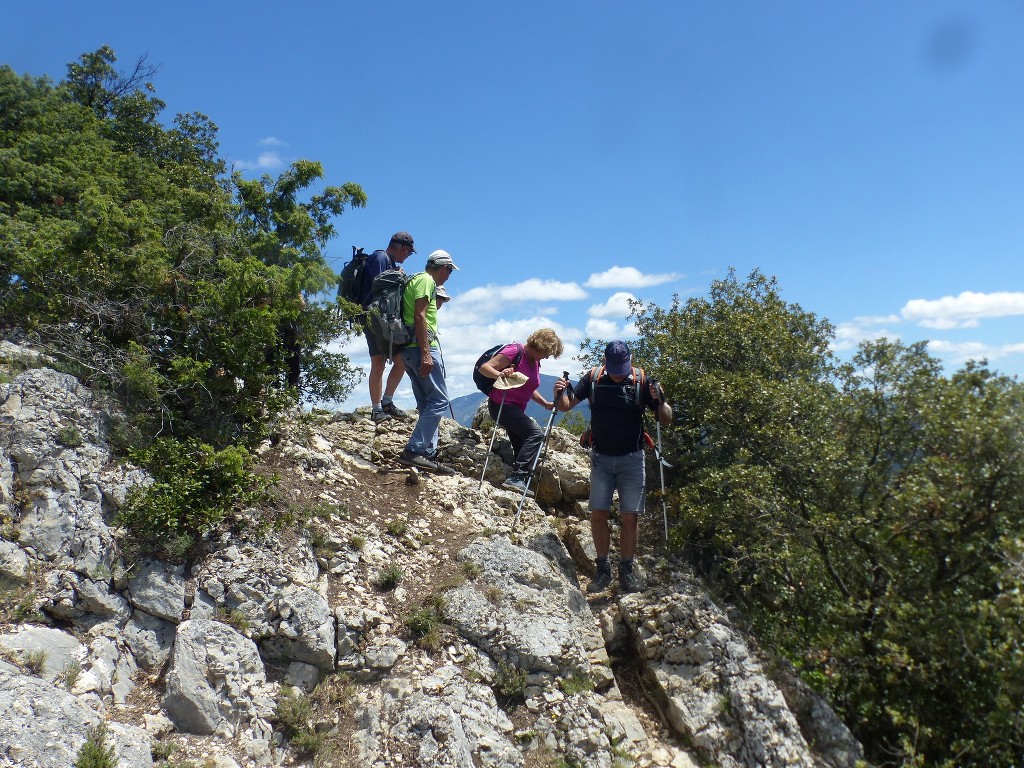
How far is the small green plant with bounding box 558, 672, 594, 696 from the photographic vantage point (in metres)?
6.69

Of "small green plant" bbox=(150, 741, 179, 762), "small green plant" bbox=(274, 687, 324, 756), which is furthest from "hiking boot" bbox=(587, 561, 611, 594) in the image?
"small green plant" bbox=(150, 741, 179, 762)

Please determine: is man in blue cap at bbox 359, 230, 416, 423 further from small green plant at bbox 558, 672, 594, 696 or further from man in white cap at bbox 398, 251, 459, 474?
small green plant at bbox 558, 672, 594, 696

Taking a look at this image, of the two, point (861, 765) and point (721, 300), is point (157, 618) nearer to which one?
point (861, 765)

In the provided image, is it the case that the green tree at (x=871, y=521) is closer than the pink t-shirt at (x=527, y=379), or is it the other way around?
the green tree at (x=871, y=521)

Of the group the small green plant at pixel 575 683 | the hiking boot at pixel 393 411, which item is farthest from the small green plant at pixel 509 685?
the hiking boot at pixel 393 411

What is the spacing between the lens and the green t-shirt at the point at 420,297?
896 cm

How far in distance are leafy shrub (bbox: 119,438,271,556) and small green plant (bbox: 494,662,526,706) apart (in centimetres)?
320

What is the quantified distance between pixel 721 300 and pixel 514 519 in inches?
198

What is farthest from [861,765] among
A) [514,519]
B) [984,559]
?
[514,519]

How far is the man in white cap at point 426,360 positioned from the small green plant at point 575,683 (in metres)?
3.76

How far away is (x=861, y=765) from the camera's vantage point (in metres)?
5.93

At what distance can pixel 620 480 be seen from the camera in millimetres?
7945

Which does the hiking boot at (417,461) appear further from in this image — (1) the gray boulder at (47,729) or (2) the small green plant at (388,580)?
(1) the gray boulder at (47,729)

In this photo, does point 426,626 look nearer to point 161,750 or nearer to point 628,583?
point 161,750
